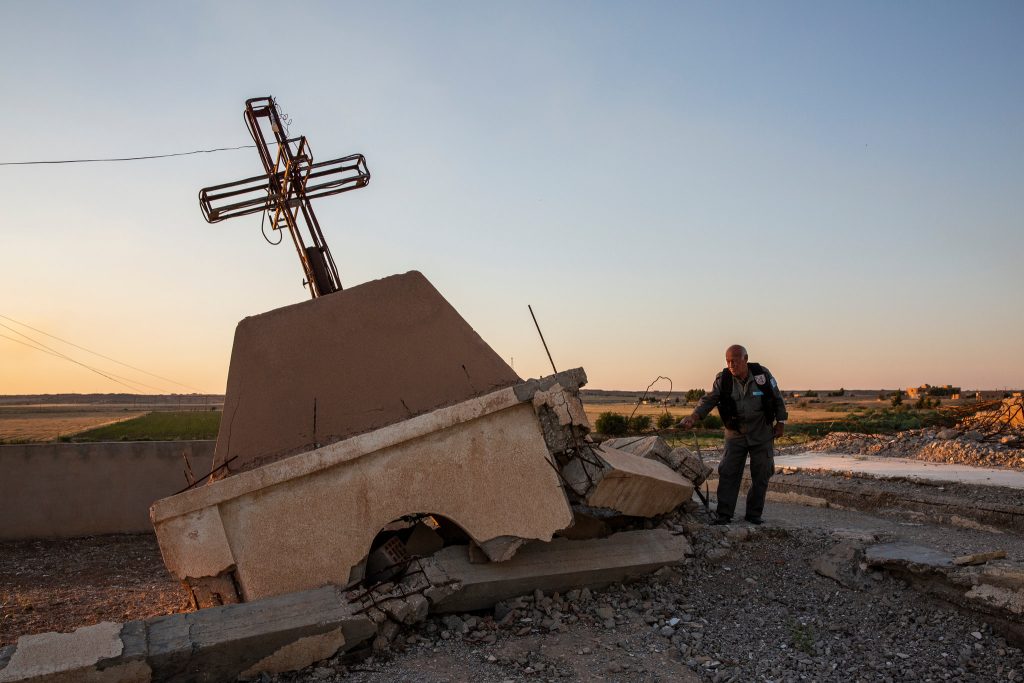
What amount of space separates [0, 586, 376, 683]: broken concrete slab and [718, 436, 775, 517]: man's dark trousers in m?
3.83

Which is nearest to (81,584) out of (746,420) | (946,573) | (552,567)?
(552,567)

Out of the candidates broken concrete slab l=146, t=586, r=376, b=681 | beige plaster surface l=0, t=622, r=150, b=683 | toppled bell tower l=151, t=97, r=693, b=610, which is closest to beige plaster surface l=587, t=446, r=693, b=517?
toppled bell tower l=151, t=97, r=693, b=610

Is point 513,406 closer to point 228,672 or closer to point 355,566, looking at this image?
point 355,566

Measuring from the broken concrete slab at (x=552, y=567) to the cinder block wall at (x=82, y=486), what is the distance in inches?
238

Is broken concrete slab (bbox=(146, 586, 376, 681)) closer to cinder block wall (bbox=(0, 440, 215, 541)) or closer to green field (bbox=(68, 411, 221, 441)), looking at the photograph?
cinder block wall (bbox=(0, 440, 215, 541))

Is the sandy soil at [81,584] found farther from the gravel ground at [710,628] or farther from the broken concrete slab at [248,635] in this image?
the broken concrete slab at [248,635]

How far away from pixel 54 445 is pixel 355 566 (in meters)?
7.21

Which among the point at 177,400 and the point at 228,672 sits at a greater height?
the point at 177,400

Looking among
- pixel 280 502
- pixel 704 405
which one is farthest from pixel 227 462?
pixel 704 405

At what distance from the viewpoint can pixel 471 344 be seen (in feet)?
20.0

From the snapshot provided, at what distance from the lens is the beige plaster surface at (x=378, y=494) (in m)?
4.93

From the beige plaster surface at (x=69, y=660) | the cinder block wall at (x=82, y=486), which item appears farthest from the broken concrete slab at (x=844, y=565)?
the cinder block wall at (x=82, y=486)

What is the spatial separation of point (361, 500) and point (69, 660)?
1791 millimetres

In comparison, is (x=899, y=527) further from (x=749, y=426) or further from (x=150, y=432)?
(x=150, y=432)
